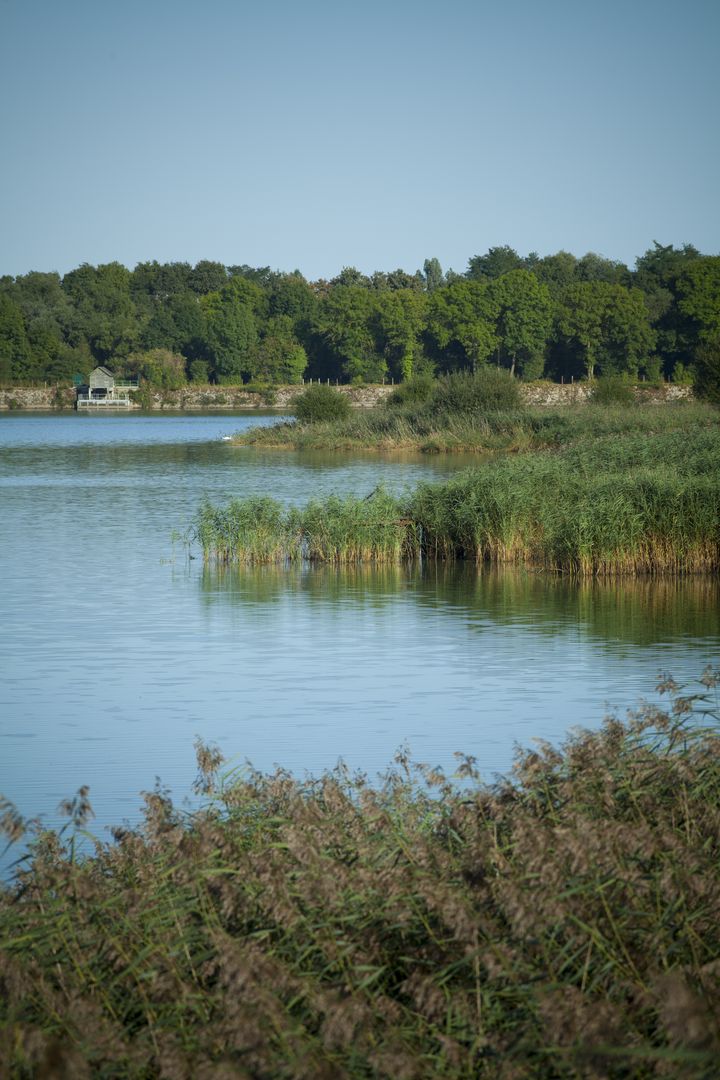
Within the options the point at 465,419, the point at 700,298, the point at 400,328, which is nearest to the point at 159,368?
the point at 400,328

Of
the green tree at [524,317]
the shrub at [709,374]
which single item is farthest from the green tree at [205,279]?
the shrub at [709,374]

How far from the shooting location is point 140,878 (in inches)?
219

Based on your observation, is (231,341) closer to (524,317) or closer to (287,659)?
(524,317)

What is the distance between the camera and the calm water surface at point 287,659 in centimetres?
959

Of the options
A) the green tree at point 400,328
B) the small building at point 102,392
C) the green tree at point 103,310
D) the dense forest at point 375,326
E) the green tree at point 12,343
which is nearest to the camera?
the dense forest at point 375,326

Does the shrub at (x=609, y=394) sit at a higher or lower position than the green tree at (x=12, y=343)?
lower

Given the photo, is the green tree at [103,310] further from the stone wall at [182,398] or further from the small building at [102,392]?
the stone wall at [182,398]

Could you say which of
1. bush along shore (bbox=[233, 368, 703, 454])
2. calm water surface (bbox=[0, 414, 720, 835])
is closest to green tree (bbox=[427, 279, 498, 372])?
bush along shore (bbox=[233, 368, 703, 454])

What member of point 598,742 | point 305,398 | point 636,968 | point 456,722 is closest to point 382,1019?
point 636,968

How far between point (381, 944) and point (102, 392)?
109 m

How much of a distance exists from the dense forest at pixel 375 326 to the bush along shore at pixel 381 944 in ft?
Result: 309

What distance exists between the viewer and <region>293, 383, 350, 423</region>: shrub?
5681cm

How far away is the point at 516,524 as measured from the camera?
1923 cm

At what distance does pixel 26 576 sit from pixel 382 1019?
1601 centimetres
